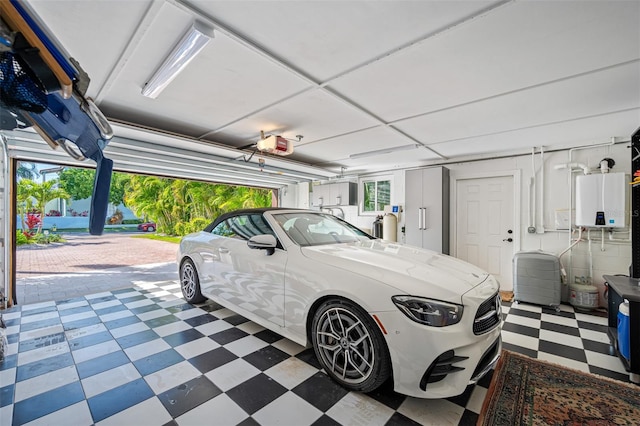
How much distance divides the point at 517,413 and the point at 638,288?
1612 mm

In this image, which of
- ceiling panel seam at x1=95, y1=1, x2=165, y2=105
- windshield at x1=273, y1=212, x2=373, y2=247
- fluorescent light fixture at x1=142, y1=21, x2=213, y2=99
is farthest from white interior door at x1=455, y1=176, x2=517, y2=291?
ceiling panel seam at x1=95, y1=1, x2=165, y2=105

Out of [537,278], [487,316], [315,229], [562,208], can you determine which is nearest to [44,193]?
[315,229]

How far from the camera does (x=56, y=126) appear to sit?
146cm

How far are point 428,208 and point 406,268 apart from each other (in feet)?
11.4

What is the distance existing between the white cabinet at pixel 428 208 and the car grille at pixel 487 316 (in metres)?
3.05

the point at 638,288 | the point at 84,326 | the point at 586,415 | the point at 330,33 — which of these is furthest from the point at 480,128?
the point at 84,326

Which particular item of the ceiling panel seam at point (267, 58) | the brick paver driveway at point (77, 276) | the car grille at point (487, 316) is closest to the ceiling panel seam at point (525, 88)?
the ceiling panel seam at point (267, 58)

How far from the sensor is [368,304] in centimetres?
172

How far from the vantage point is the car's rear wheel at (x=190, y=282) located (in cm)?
351

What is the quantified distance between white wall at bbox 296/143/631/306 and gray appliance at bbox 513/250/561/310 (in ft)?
1.20

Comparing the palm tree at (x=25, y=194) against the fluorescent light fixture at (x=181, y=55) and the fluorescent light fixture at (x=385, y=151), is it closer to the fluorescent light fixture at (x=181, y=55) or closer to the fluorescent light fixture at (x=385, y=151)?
the fluorescent light fixture at (x=181, y=55)

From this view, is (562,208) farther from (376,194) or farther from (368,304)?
(368,304)

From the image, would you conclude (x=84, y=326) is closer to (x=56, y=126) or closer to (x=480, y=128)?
(x=56, y=126)

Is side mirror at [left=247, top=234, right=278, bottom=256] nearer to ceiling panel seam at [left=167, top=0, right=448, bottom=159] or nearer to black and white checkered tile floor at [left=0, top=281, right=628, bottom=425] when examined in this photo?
black and white checkered tile floor at [left=0, top=281, right=628, bottom=425]
